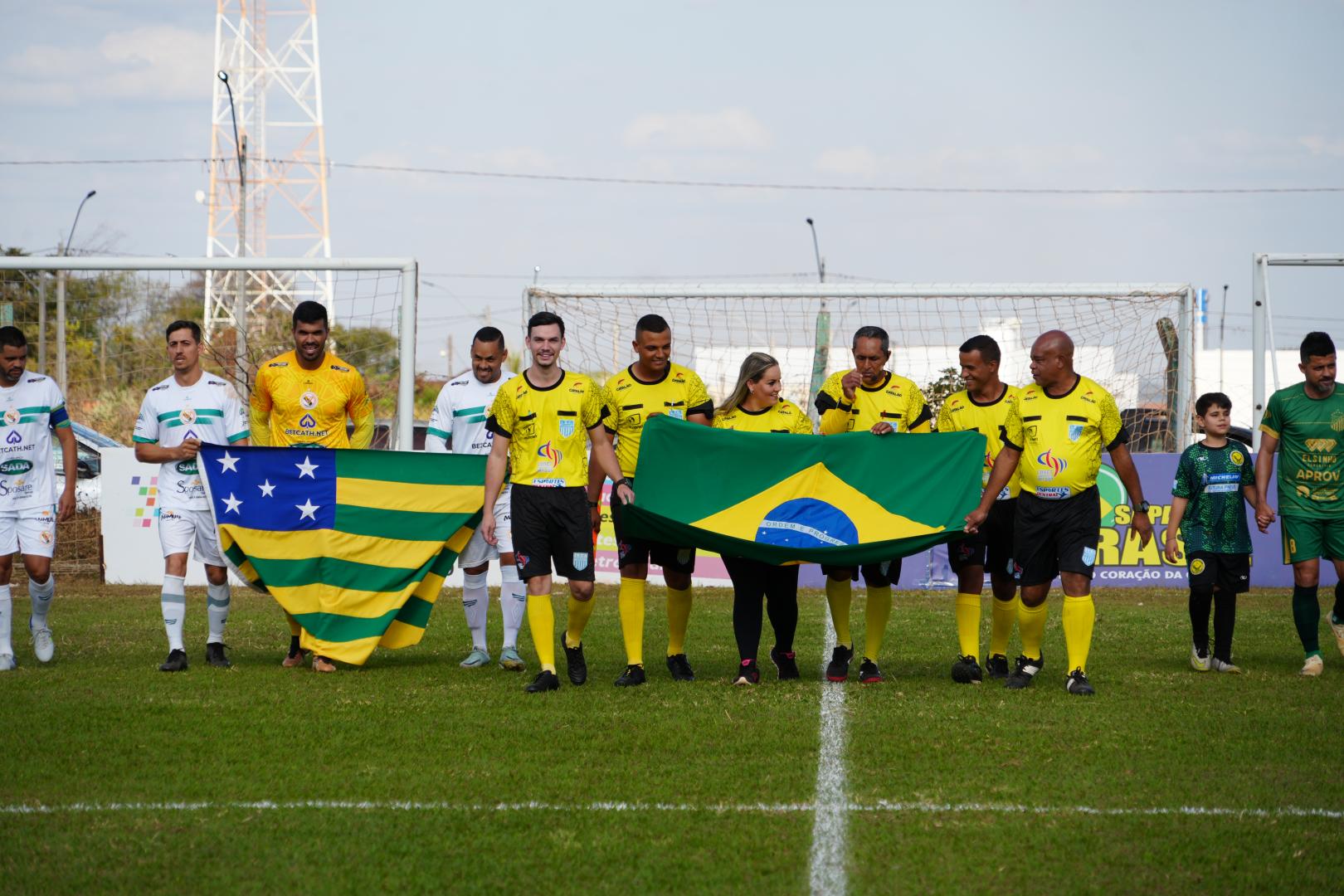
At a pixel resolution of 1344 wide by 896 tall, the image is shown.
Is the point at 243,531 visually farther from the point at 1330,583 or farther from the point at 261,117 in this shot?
the point at 261,117

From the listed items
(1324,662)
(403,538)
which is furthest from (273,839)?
(1324,662)

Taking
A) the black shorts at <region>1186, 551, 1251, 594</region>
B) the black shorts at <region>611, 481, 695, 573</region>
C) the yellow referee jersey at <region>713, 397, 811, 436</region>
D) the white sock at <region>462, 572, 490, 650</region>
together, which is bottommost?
the white sock at <region>462, 572, 490, 650</region>

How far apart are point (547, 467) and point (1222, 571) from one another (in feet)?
14.7

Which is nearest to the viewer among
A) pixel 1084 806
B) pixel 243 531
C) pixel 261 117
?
pixel 1084 806

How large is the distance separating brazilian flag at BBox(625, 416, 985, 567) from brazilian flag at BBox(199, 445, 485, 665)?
4.89ft

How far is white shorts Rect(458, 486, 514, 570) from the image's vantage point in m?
9.16

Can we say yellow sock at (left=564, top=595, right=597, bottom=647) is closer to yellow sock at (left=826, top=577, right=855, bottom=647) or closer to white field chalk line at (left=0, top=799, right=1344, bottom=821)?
yellow sock at (left=826, top=577, right=855, bottom=647)

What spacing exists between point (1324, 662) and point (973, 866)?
603 centimetres

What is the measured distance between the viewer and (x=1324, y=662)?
31.0 feet

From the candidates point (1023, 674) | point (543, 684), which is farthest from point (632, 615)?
point (1023, 674)

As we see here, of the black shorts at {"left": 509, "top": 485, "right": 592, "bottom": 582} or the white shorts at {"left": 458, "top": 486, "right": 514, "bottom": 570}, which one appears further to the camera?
the white shorts at {"left": 458, "top": 486, "right": 514, "bottom": 570}

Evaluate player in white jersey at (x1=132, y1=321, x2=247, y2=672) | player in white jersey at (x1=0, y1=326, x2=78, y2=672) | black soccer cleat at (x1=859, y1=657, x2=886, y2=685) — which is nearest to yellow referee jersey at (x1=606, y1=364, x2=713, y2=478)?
black soccer cleat at (x1=859, y1=657, x2=886, y2=685)

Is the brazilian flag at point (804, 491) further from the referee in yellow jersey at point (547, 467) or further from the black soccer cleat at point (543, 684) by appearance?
the black soccer cleat at point (543, 684)

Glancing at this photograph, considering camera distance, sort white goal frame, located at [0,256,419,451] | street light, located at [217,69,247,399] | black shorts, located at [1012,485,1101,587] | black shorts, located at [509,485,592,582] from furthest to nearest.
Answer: street light, located at [217,69,247,399]
white goal frame, located at [0,256,419,451]
black shorts, located at [509,485,592,582]
black shorts, located at [1012,485,1101,587]
